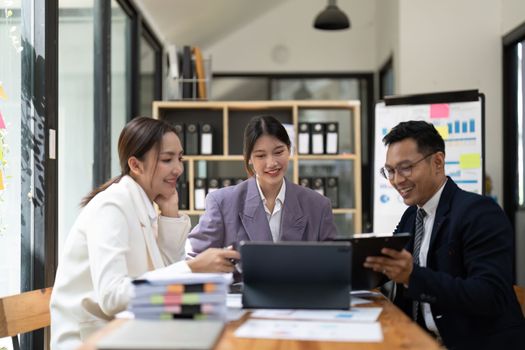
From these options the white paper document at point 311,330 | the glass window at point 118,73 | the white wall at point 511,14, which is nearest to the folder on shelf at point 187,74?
the glass window at point 118,73

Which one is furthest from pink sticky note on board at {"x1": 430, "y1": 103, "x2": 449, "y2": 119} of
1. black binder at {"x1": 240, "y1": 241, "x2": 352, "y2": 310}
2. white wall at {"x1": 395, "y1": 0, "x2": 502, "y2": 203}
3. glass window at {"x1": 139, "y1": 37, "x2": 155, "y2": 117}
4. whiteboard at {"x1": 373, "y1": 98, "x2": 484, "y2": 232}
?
glass window at {"x1": 139, "y1": 37, "x2": 155, "y2": 117}

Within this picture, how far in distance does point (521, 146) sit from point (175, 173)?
363cm

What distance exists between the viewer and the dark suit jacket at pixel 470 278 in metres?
2.00

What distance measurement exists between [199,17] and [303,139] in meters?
2.09

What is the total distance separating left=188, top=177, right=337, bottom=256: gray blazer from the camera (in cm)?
278

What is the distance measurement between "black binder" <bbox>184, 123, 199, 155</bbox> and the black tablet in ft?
10.4

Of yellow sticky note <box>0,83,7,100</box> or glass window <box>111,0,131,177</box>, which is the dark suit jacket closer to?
yellow sticky note <box>0,83,7,100</box>

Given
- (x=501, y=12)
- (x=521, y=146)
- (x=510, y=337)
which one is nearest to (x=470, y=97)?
(x=521, y=146)

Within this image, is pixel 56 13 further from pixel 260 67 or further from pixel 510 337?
pixel 260 67

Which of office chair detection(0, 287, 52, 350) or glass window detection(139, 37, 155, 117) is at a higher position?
glass window detection(139, 37, 155, 117)

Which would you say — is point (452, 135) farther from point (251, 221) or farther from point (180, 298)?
point (180, 298)

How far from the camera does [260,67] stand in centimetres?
797

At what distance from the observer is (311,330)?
5.29 ft

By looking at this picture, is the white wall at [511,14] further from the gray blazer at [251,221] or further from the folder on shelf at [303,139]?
the gray blazer at [251,221]
